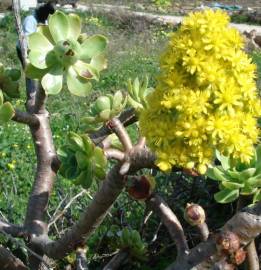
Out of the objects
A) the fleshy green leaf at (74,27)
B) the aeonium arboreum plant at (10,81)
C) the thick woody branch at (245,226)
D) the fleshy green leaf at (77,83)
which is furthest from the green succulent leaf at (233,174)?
the aeonium arboreum plant at (10,81)

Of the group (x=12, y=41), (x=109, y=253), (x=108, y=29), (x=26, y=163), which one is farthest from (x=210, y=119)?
(x=108, y=29)

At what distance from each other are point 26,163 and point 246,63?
13.0ft

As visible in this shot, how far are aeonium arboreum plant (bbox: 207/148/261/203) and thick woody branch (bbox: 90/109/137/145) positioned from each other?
26 cm

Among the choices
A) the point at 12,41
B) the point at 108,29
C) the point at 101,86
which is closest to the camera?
the point at 101,86

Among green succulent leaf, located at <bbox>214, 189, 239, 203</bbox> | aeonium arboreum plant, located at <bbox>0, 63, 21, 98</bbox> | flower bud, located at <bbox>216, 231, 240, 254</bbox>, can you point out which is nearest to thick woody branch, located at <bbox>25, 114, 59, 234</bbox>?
aeonium arboreum plant, located at <bbox>0, 63, 21, 98</bbox>

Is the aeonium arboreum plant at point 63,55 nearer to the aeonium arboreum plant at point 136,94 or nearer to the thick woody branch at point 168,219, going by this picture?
the aeonium arboreum plant at point 136,94

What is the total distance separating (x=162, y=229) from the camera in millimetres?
2338

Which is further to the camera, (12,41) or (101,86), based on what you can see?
(12,41)

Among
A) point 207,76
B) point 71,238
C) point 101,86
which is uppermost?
point 207,76

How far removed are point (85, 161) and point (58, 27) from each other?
1.02ft

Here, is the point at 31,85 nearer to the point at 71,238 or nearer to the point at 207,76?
the point at 71,238

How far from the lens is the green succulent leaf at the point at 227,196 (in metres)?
1.44

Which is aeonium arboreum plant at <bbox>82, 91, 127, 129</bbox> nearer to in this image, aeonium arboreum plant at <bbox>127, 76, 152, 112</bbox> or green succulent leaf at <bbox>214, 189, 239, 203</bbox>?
aeonium arboreum plant at <bbox>127, 76, 152, 112</bbox>

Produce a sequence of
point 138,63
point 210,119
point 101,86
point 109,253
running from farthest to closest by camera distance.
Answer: point 138,63
point 101,86
point 109,253
point 210,119
